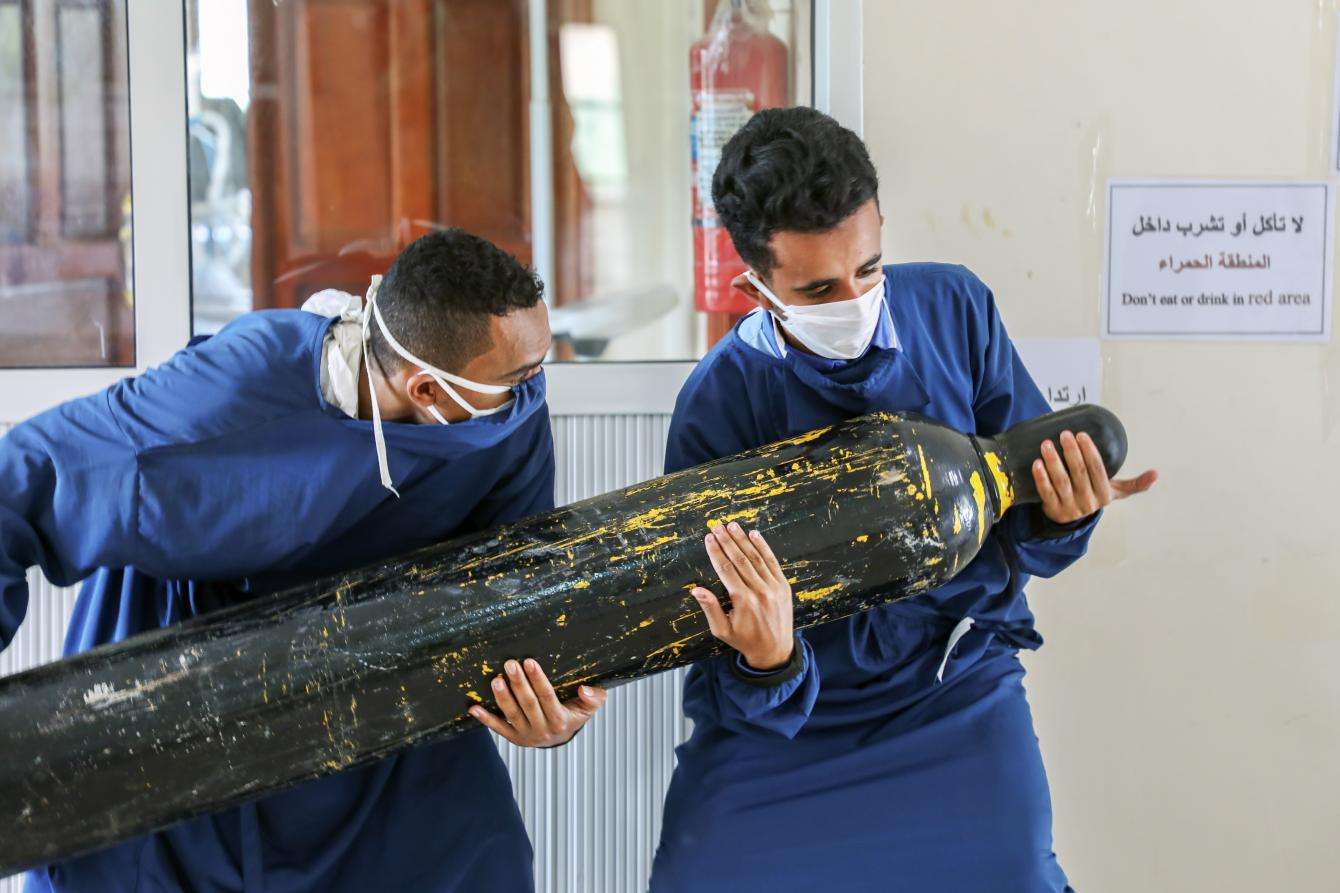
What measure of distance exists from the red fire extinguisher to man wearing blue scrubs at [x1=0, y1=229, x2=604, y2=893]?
50 cm

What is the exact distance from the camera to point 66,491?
1.13 metres

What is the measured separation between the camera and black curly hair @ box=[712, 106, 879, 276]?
3.77ft

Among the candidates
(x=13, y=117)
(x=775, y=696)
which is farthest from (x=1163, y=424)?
(x=13, y=117)

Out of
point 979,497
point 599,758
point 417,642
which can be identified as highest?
point 979,497

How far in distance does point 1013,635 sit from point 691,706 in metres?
0.38

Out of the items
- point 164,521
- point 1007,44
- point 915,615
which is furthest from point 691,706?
point 1007,44

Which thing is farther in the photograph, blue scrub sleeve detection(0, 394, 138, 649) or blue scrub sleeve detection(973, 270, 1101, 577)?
blue scrub sleeve detection(973, 270, 1101, 577)

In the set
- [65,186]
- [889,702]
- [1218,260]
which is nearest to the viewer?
[889,702]

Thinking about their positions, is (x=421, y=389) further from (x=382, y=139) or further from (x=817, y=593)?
(x=382, y=139)

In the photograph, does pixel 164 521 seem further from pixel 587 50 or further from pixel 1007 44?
pixel 1007 44

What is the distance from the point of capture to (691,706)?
1371mm

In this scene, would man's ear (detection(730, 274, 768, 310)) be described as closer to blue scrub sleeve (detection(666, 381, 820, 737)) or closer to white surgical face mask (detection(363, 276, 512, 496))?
blue scrub sleeve (detection(666, 381, 820, 737))

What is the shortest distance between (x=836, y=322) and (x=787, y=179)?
149mm

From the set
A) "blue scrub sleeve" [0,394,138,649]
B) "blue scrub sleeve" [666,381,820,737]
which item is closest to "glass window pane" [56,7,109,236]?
"blue scrub sleeve" [0,394,138,649]
